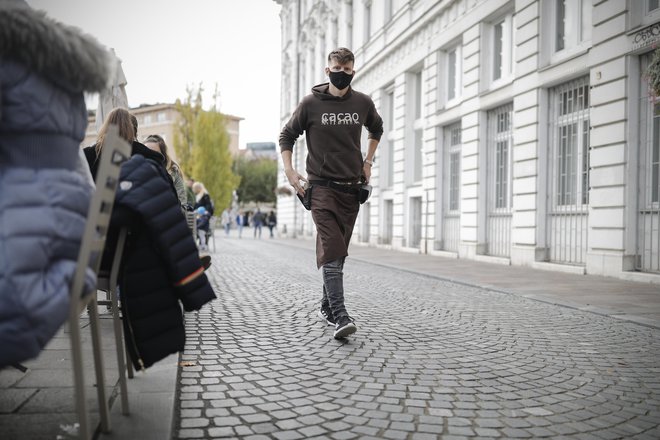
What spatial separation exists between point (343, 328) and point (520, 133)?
957 cm

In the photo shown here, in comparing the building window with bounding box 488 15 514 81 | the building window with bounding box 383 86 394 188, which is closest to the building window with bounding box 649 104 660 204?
the building window with bounding box 488 15 514 81

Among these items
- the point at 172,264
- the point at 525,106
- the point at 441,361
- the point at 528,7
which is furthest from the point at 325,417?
the point at 528,7

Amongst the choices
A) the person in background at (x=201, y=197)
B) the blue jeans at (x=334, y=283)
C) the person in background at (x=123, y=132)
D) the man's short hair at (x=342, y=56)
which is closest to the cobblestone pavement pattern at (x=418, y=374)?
the blue jeans at (x=334, y=283)

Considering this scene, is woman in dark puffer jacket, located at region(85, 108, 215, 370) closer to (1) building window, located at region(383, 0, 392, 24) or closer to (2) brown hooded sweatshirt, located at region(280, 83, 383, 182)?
(2) brown hooded sweatshirt, located at region(280, 83, 383, 182)

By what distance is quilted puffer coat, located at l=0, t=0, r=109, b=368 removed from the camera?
1657mm

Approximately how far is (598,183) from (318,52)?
23.4m

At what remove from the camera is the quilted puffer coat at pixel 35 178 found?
166 cm

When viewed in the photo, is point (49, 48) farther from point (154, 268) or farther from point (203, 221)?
point (203, 221)

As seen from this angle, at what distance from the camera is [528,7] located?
489 inches

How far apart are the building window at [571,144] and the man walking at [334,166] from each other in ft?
25.5

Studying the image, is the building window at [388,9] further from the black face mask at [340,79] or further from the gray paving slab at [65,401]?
the gray paving slab at [65,401]

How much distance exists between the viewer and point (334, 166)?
4590 mm

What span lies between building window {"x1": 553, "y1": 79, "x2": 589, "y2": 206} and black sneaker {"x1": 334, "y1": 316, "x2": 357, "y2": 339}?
26.7ft

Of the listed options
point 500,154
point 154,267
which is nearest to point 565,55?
point 500,154
